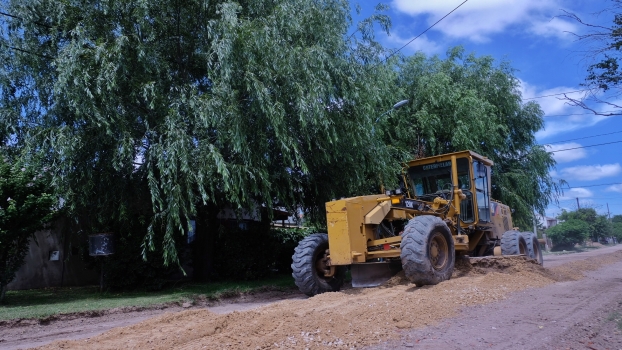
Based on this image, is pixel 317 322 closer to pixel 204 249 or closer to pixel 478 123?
pixel 204 249

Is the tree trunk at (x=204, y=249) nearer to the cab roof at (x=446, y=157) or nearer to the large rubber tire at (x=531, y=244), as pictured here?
the cab roof at (x=446, y=157)

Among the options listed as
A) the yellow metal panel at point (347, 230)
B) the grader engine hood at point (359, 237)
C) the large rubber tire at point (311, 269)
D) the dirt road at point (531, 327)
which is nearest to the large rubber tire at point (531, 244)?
the dirt road at point (531, 327)

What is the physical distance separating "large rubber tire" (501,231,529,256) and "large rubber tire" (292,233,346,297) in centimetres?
455

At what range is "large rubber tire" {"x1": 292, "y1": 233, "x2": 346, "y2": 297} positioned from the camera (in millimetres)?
9641

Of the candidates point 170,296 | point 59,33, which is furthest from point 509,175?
point 59,33

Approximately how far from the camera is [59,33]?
11594 mm

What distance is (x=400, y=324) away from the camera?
6074 mm

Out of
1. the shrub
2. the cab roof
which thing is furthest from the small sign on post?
the shrub

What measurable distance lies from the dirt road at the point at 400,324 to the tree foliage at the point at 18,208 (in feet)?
9.81

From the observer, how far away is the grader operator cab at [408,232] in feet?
29.4

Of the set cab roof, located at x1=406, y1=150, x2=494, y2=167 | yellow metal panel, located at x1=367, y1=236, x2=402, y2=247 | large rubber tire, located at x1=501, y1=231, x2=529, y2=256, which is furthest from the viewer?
large rubber tire, located at x1=501, y1=231, x2=529, y2=256

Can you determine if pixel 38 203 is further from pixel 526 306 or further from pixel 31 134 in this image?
pixel 526 306

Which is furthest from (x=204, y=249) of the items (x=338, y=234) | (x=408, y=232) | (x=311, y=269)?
(x=408, y=232)

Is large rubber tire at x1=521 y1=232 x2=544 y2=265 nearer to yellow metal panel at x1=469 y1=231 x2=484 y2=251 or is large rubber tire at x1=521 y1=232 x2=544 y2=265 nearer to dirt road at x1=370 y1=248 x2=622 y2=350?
yellow metal panel at x1=469 y1=231 x2=484 y2=251
